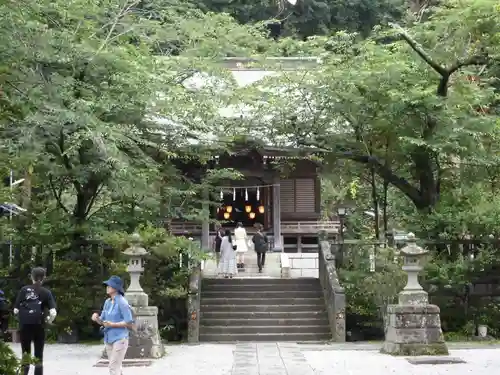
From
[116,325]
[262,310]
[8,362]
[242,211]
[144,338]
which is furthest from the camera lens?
[242,211]

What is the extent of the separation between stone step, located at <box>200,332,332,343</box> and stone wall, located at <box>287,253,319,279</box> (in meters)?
4.73

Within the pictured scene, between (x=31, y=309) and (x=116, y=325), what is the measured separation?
1.55m

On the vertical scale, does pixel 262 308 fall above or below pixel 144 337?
above

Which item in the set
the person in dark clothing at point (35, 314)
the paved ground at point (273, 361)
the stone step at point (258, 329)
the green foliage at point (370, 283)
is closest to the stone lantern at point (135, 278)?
the paved ground at point (273, 361)

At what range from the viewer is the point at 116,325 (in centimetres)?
863

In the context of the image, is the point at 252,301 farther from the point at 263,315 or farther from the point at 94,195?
the point at 94,195

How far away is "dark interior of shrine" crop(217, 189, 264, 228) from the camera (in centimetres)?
3225

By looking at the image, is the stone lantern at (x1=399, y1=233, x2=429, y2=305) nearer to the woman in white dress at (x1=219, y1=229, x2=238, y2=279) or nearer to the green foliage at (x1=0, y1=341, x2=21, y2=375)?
the woman in white dress at (x1=219, y1=229, x2=238, y2=279)

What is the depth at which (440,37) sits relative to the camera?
18.6 metres

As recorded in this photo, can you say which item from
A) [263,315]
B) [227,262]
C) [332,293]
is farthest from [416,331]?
[227,262]

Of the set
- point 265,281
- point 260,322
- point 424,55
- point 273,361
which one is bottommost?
point 273,361

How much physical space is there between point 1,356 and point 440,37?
52.4ft

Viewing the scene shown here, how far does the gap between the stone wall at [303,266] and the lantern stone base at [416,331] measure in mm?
8404

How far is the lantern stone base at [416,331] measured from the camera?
13281mm
